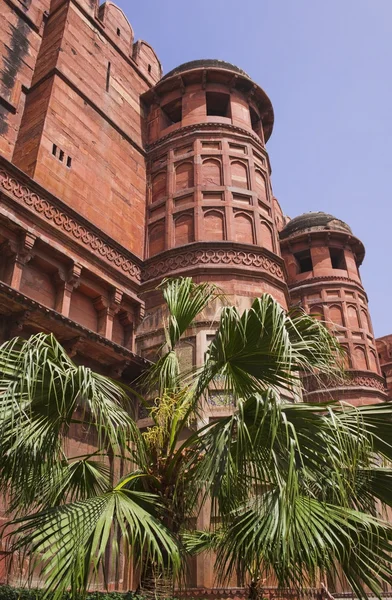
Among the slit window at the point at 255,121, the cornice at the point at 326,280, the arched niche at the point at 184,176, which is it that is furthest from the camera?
the cornice at the point at 326,280

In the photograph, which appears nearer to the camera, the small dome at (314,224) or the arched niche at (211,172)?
the arched niche at (211,172)

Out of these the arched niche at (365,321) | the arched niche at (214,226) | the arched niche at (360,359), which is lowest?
the arched niche at (360,359)

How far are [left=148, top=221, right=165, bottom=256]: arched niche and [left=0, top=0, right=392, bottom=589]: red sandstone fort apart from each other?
0.04m

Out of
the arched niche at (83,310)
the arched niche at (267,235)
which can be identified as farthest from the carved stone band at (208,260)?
the arched niche at (83,310)

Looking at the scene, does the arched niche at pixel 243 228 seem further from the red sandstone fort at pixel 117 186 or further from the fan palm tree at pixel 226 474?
the fan palm tree at pixel 226 474

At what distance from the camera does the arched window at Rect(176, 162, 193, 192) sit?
15.2 meters

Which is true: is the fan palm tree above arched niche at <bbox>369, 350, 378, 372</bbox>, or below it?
below

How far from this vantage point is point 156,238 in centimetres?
1483

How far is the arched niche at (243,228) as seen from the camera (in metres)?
14.2

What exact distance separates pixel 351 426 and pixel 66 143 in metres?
10.5

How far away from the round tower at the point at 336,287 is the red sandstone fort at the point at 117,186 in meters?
7.20

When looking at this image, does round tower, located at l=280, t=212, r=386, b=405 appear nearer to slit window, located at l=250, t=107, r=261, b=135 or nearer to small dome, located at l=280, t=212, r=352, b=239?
small dome, located at l=280, t=212, r=352, b=239

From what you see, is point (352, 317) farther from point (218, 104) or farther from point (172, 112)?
point (172, 112)

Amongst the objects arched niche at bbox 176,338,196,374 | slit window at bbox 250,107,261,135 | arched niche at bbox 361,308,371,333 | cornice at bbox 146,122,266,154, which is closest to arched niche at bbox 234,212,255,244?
cornice at bbox 146,122,266,154
